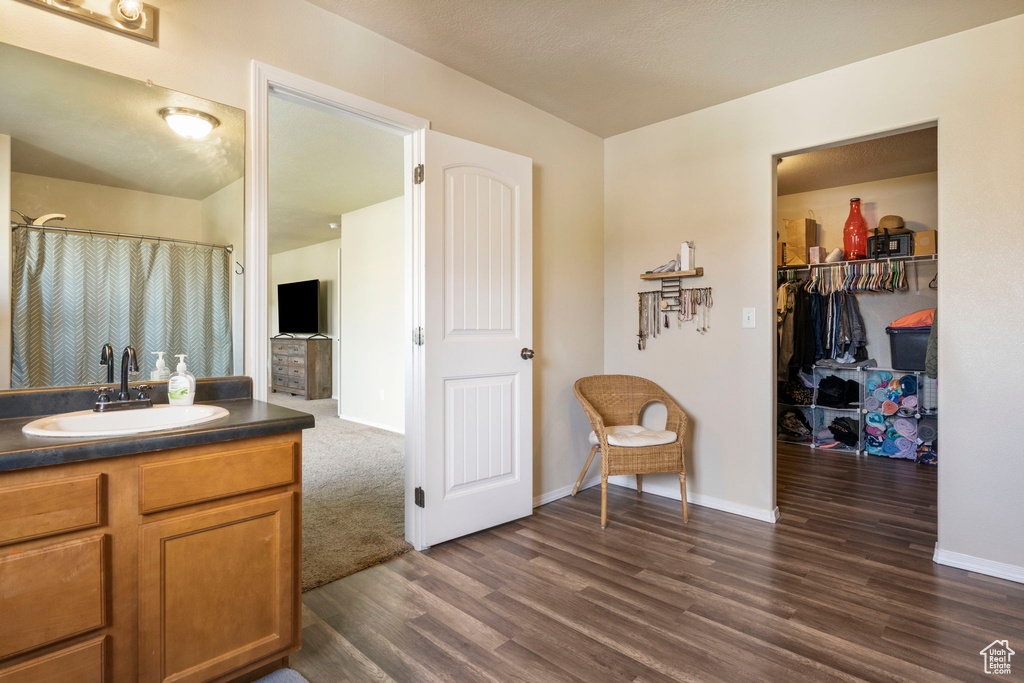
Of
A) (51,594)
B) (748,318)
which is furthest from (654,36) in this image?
(51,594)

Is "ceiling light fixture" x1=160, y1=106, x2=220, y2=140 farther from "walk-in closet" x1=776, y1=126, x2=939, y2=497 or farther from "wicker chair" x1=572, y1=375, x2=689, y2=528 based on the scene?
"walk-in closet" x1=776, y1=126, x2=939, y2=497

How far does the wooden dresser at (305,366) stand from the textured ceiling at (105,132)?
5882 mm

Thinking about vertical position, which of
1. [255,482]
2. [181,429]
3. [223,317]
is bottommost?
[255,482]

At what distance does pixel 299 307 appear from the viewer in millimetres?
7758

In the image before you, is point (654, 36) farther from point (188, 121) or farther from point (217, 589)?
point (217, 589)

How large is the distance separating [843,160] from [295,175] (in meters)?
4.62

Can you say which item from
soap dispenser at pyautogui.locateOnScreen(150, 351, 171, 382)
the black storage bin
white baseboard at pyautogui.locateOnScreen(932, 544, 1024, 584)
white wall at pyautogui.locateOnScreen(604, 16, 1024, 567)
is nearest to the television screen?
white wall at pyautogui.locateOnScreen(604, 16, 1024, 567)

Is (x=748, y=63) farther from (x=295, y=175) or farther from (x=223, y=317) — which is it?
(x=295, y=175)

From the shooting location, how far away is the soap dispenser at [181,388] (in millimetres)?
1770

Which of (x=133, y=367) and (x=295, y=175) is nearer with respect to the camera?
(x=133, y=367)

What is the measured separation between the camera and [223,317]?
2021mm

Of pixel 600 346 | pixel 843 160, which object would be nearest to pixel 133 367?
pixel 600 346

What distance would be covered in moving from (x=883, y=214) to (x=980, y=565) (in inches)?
138

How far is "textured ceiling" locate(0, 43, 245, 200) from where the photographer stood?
158 cm
